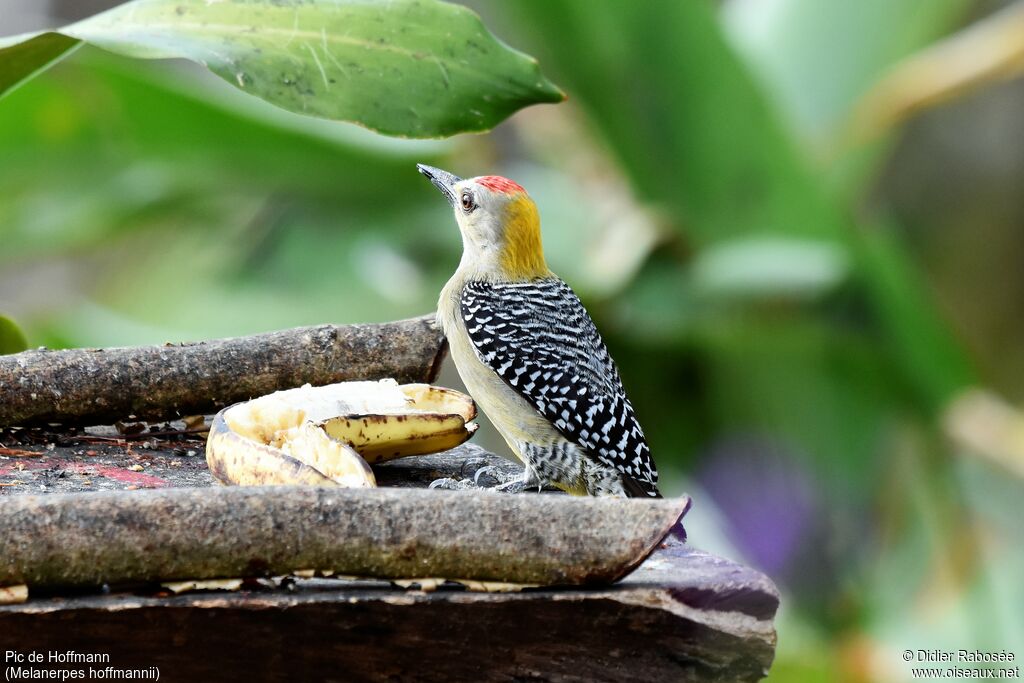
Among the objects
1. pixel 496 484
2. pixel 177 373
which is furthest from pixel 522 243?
pixel 177 373

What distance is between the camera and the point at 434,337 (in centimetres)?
153

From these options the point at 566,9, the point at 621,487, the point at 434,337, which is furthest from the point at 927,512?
the point at 434,337

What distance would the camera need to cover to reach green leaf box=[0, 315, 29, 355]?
1548 millimetres

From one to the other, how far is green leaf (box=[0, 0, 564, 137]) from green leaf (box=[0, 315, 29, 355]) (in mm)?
371

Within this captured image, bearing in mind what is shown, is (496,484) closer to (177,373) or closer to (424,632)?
(177,373)

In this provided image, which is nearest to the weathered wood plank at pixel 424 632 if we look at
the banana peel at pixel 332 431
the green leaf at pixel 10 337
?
the banana peel at pixel 332 431

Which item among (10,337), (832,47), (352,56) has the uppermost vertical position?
(832,47)

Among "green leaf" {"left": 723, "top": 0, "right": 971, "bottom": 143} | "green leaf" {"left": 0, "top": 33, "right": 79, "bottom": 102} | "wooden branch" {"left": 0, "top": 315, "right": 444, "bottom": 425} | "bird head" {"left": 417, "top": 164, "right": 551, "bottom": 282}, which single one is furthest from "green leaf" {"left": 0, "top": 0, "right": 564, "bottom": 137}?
"green leaf" {"left": 723, "top": 0, "right": 971, "bottom": 143}

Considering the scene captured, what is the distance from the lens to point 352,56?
130cm

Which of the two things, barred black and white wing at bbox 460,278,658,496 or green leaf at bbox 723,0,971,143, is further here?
green leaf at bbox 723,0,971,143

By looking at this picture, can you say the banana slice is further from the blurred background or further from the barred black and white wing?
the blurred background

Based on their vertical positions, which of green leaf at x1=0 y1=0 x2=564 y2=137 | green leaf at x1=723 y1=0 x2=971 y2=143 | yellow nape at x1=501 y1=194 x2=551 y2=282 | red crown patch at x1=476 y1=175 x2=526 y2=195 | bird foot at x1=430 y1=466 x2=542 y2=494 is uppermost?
green leaf at x1=723 y1=0 x2=971 y2=143

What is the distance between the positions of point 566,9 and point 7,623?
2.14 metres

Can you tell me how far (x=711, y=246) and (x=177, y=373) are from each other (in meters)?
1.75
